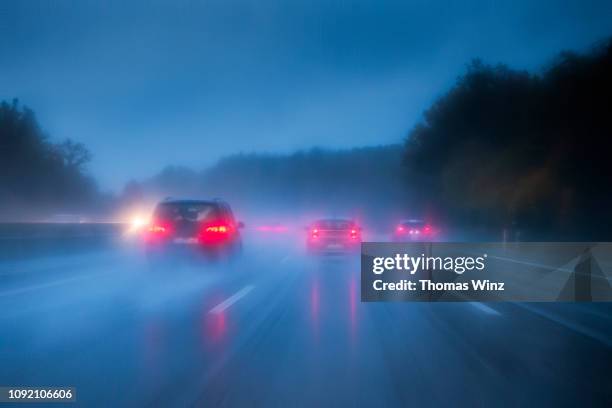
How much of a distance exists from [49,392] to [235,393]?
1.73m

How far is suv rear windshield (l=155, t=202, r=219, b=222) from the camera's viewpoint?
21234 mm

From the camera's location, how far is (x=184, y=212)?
21359 mm

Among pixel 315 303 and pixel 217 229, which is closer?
pixel 315 303

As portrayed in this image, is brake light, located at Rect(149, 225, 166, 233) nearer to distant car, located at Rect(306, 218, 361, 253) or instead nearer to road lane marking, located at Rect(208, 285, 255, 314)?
road lane marking, located at Rect(208, 285, 255, 314)

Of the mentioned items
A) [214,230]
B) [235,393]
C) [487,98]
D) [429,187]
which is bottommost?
[235,393]

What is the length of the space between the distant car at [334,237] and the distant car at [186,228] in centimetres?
638

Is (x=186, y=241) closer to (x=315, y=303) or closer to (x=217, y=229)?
(x=217, y=229)

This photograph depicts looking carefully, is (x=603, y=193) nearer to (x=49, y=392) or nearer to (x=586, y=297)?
(x=586, y=297)

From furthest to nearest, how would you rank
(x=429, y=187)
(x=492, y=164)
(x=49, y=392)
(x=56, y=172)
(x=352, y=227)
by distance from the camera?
(x=56, y=172) < (x=429, y=187) < (x=492, y=164) < (x=352, y=227) < (x=49, y=392)

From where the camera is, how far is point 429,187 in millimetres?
67250

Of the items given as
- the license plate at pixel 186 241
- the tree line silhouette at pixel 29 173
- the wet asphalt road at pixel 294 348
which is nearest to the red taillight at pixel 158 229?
the license plate at pixel 186 241

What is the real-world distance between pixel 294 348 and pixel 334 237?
18541mm

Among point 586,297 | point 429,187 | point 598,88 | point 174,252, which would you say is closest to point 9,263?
point 174,252

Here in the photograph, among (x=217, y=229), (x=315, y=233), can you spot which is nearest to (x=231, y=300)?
(x=217, y=229)
